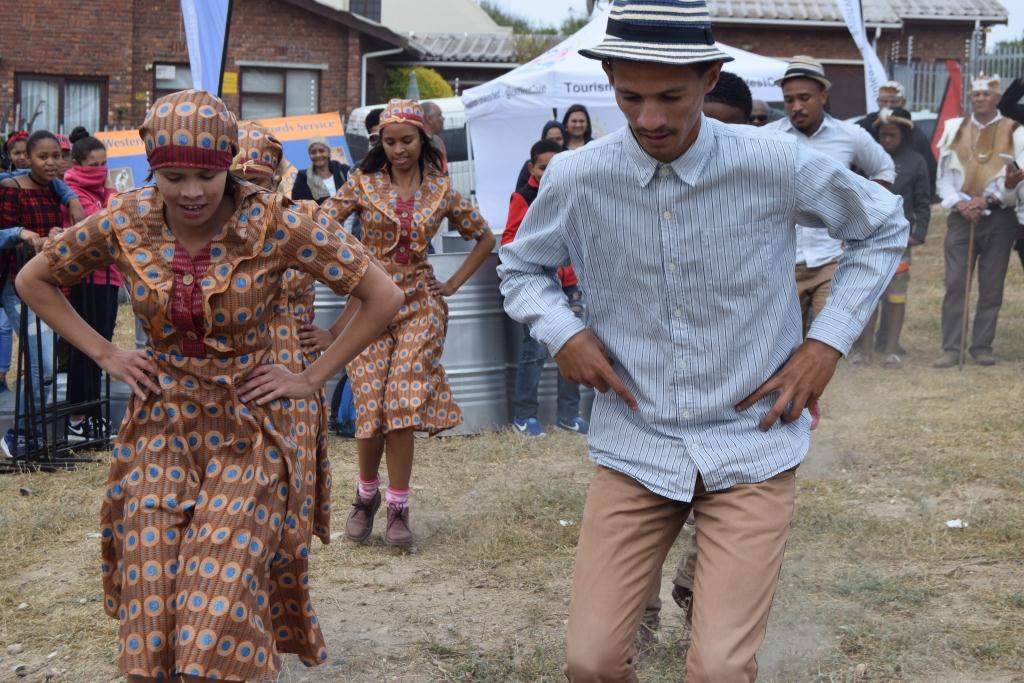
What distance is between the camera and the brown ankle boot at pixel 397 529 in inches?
256

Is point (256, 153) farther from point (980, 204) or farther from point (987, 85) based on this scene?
point (980, 204)

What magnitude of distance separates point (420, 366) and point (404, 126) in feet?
4.09

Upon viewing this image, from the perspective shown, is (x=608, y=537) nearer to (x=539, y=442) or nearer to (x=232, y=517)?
(x=232, y=517)

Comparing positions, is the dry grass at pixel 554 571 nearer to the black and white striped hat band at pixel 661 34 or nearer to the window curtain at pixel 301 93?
the black and white striped hat band at pixel 661 34

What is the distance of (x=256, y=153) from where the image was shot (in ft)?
19.3

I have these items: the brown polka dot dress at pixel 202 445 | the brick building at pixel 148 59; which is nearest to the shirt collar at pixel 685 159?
the brown polka dot dress at pixel 202 445

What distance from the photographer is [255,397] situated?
3.59 meters

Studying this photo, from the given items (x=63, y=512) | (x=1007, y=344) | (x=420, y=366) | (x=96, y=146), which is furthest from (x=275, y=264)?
(x=1007, y=344)

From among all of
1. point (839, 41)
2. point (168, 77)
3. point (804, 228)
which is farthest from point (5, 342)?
point (839, 41)

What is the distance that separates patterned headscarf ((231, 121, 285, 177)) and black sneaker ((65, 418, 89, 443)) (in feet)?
13.0

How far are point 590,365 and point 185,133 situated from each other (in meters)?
1.23

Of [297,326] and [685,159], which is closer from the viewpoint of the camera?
[685,159]

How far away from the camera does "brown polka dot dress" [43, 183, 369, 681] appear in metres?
3.38

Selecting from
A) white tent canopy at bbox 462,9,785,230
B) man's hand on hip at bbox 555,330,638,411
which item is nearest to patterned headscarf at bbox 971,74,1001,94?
white tent canopy at bbox 462,9,785,230
